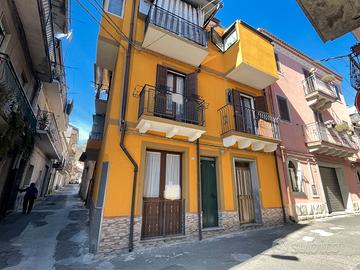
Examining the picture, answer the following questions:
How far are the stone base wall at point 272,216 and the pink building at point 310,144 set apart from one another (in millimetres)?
729

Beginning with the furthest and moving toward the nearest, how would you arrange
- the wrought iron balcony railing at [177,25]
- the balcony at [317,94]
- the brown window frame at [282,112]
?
the balcony at [317,94] < the brown window frame at [282,112] < the wrought iron balcony railing at [177,25]

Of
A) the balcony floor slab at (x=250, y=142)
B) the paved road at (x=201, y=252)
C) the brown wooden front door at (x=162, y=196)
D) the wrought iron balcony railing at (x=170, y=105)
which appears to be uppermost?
the wrought iron balcony railing at (x=170, y=105)

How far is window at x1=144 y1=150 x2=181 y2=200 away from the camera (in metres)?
6.57

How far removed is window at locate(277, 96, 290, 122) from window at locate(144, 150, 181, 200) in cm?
764

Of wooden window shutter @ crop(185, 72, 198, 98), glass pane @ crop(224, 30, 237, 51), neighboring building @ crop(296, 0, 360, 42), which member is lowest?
neighboring building @ crop(296, 0, 360, 42)

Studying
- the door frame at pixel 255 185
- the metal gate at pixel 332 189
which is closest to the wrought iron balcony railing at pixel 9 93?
the door frame at pixel 255 185

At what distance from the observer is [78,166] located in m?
65.9

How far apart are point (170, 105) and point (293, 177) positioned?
8.04 m

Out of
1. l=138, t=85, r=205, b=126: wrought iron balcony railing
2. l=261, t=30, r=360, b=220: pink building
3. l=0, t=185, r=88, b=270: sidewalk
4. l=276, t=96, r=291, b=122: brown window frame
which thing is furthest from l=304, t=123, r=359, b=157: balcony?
l=0, t=185, r=88, b=270: sidewalk

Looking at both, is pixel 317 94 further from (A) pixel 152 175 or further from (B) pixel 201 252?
(B) pixel 201 252

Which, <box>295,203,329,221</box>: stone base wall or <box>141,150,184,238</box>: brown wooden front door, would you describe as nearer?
<box>141,150,184,238</box>: brown wooden front door

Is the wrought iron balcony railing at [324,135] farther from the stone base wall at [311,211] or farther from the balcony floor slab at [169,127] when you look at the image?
the balcony floor slab at [169,127]

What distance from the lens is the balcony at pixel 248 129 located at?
7.90 metres

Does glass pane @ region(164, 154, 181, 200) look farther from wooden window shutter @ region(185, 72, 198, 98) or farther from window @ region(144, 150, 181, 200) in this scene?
wooden window shutter @ region(185, 72, 198, 98)
